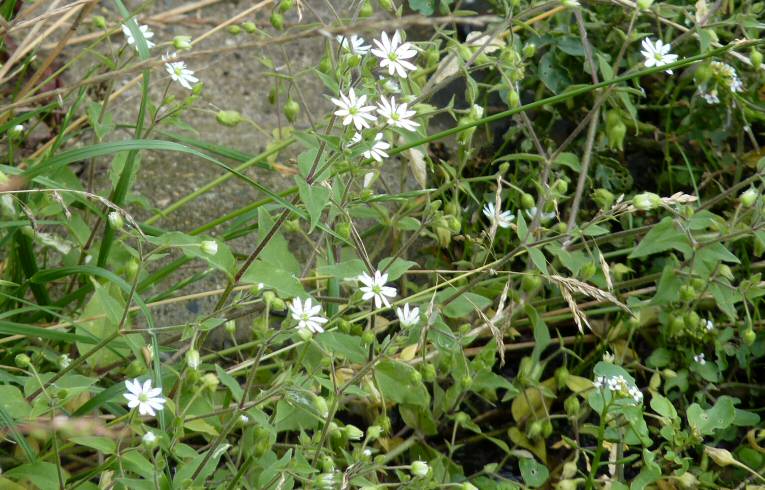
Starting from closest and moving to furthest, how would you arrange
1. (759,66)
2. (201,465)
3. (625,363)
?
(201,465)
(759,66)
(625,363)

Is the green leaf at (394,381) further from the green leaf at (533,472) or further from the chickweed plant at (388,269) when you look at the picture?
the green leaf at (533,472)

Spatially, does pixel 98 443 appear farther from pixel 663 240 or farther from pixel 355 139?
pixel 663 240

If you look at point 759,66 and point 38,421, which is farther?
point 759,66

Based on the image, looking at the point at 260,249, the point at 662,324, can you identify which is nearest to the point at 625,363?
the point at 662,324

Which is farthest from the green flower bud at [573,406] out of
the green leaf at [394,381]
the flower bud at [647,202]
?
the flower bud at [647,202]

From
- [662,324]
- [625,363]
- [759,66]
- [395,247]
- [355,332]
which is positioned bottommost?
[625,363]

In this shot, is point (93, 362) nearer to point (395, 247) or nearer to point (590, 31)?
point (395, 247)

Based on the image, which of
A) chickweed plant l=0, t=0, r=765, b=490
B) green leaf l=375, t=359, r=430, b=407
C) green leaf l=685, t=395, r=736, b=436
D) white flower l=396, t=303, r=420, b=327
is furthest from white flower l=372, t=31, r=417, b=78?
green leaf l=685, t=395, r=736, b=436

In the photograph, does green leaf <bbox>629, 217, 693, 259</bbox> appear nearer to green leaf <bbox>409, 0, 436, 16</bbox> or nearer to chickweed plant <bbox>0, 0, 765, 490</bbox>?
chickweed plant <bbox>0, 0, 765, 490</bbox>
